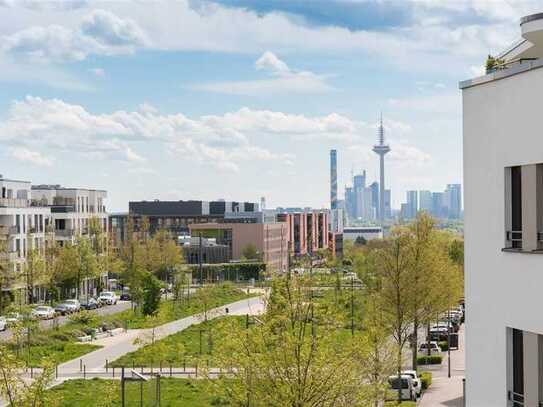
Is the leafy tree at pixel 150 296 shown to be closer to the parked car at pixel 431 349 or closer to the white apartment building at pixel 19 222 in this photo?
the white apartment building at pixel 19 222

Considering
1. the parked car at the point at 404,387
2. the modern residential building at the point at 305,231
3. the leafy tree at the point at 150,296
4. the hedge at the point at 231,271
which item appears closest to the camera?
the parked car at the point at 404,387

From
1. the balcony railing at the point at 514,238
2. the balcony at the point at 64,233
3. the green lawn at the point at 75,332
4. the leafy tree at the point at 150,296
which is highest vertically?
the balcony railing at the point at 514,238

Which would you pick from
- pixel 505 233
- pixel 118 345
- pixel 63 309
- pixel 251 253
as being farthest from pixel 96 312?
pixel 505 233

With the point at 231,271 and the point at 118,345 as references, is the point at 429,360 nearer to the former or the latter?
the point at 118,345

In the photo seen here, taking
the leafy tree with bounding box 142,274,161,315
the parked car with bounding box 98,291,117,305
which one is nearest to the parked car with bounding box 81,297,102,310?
the parked car with bounding box 98,291,117,305

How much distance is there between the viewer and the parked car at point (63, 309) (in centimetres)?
6762

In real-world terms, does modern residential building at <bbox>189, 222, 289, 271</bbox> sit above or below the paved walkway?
above

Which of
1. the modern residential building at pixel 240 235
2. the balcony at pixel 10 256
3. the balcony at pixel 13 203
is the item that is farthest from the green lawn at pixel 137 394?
the modern residential building at pixel 240 235

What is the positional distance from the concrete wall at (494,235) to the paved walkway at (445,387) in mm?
24129

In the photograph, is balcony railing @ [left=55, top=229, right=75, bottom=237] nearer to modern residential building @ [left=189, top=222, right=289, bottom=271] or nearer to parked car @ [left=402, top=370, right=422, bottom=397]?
modern residential building @ [left=189, top=222, right=289, bottom=271]

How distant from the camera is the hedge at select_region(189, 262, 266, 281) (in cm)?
11012

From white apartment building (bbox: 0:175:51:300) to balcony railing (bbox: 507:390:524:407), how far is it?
58194mm

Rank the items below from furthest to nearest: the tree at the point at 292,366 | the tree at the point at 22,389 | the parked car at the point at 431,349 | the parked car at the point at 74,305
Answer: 1. the parked car at the point at 74,305
2. the parked car at the point at 431,349
3. the tree at the point at 22,389
4. the tree at the point at 292,366

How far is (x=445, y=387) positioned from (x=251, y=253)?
8793cm
